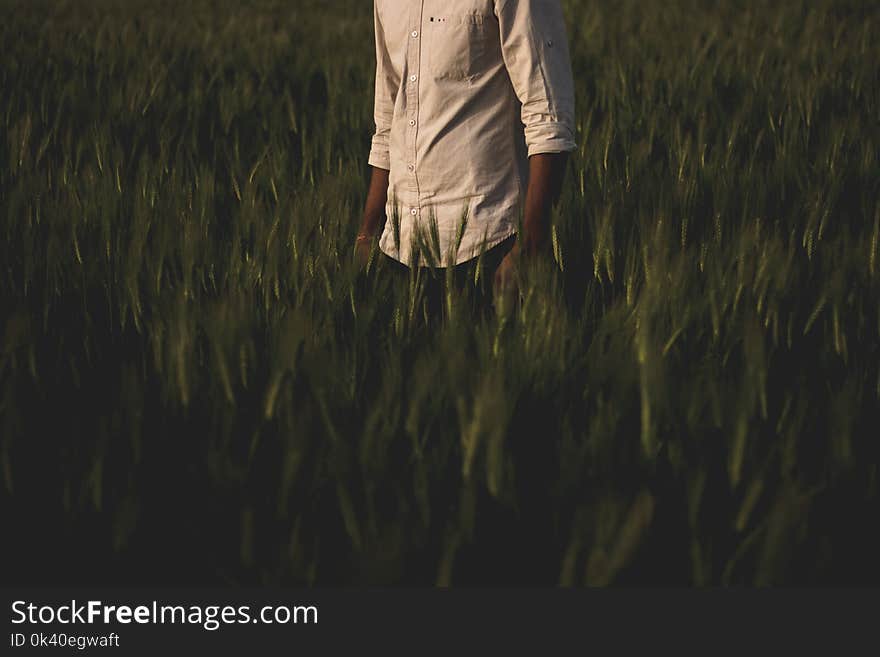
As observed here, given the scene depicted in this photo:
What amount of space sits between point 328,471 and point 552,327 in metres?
0.34

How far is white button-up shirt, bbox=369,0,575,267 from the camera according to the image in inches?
60.1

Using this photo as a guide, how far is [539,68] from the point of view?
1520mm

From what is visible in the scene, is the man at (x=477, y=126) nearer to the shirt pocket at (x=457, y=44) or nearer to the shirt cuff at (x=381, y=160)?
the shirt pocket at (x=457, y=44)

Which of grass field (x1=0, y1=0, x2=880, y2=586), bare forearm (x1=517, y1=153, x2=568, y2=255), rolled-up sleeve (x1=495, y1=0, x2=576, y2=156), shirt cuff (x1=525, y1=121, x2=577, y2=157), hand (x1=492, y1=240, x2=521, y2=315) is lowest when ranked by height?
grass field (x1=0, y1=0, x2=880, y2=586)

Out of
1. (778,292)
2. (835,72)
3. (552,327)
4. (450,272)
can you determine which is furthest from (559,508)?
(835,72)

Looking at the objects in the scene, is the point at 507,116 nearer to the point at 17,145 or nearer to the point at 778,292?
the point at 778,292

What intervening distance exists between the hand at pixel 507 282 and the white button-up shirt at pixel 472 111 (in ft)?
0.32

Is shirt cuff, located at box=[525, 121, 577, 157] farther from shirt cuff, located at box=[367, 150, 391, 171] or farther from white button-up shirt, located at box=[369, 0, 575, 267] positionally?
shirt cuff, located at box=[367, 150, 391, 171]

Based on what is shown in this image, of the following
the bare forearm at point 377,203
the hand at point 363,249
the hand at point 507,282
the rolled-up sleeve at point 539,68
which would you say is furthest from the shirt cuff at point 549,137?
the bare forearm at point 377,203

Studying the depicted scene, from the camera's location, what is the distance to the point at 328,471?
0.90 m

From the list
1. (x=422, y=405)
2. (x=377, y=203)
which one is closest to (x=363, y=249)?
(x=377, y=203)

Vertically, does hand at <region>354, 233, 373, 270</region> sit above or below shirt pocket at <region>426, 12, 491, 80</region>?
below

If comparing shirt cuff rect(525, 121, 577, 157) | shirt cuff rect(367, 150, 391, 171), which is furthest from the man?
shirt cuff rect(367, 150, 391, 171)

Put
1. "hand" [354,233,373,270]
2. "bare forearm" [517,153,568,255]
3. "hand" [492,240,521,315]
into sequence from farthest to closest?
1. "bare forearm" [517,153,568,255]
2. "hand" [354,233,373,270]
3. "hand" [492,240,521,315]
